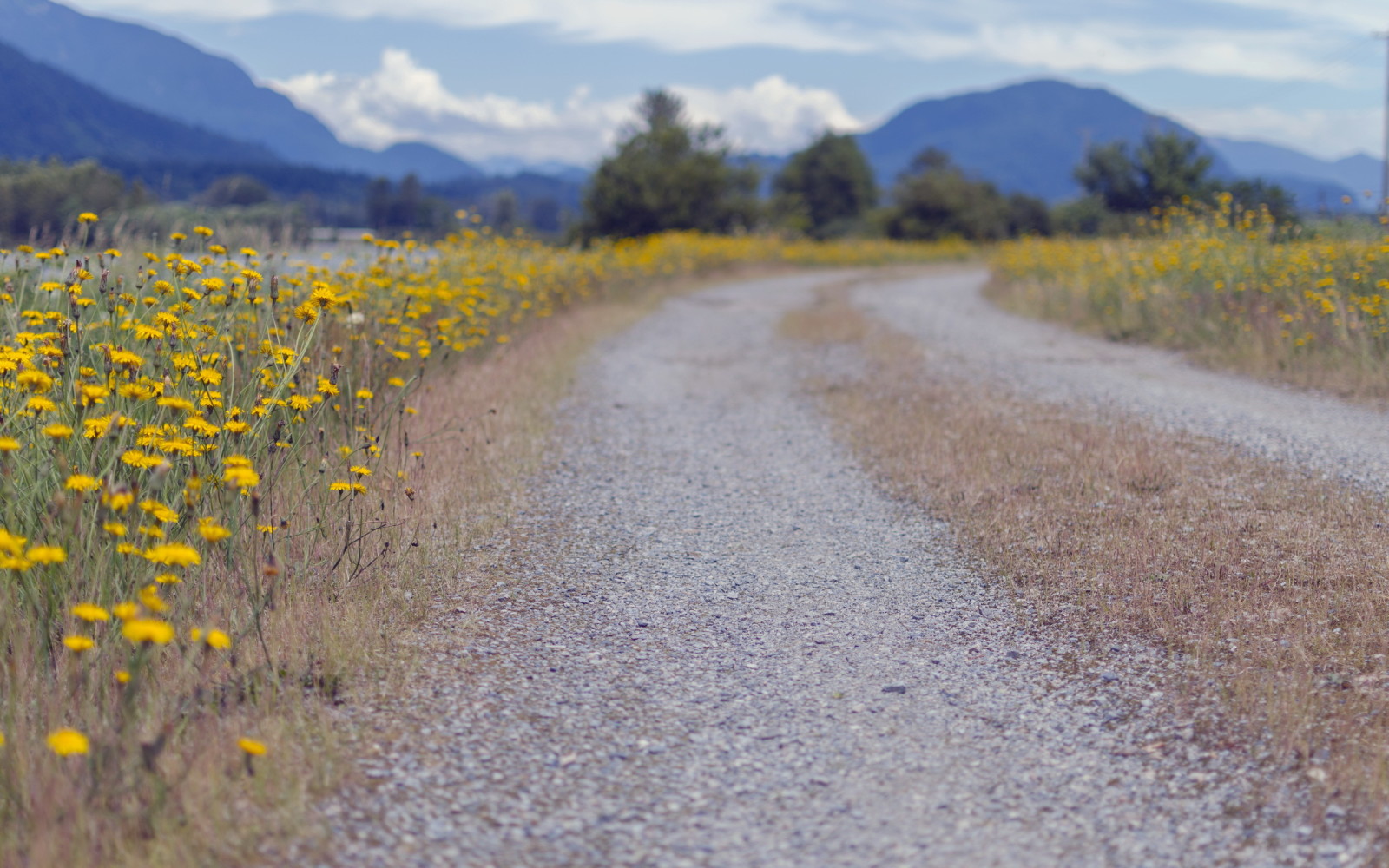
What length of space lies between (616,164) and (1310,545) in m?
32.0

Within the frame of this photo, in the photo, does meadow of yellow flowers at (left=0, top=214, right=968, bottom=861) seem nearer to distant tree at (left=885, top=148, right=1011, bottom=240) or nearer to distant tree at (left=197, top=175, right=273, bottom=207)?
distant tree at (left=197, top=175, right=273, bottom=207)

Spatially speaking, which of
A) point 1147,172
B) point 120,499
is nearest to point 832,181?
point 1147,172

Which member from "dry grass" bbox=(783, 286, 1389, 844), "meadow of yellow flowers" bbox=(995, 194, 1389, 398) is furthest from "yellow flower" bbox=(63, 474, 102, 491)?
"meadow of yellow flowers" bbox=(995, 194, 1389, 398)

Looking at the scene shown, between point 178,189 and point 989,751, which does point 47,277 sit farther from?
point 178,189

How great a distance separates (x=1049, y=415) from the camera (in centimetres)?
707

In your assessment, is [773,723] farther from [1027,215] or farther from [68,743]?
[1027,215]

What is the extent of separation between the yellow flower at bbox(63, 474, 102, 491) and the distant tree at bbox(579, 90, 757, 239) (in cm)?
3091

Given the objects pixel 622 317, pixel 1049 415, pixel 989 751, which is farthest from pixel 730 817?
pixel 622 317

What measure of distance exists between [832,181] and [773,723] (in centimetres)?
5427

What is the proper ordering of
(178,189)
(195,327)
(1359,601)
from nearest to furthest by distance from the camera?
1. (1359,601)
2. (195,327)
3. (178,189)

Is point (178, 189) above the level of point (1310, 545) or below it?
above

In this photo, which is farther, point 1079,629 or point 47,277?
point 47,277

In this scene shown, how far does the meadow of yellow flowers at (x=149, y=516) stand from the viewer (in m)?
2.24

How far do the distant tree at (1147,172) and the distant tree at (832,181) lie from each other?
15983 millimetres
